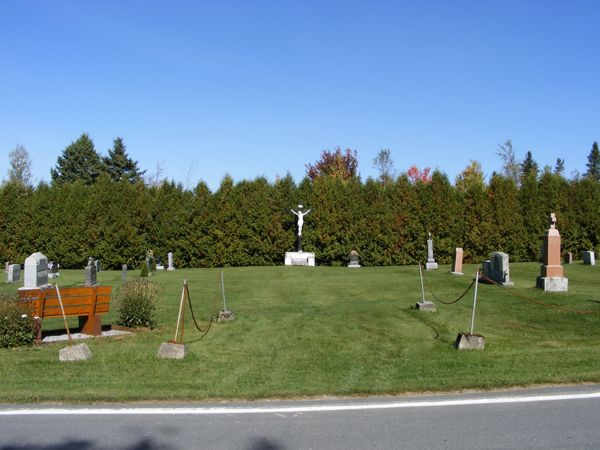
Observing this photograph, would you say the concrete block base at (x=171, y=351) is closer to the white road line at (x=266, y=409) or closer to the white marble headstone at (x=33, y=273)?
the white road line at (x=266, y=409)

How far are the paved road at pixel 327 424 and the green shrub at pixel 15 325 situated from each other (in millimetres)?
4142

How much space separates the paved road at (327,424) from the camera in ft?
17.5

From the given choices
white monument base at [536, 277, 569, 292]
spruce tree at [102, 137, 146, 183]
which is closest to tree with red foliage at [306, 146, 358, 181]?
spruce tree at [102, 137, 146, 183]

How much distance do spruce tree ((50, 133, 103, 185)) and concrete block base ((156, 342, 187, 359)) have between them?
67.7m

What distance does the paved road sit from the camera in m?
5.35

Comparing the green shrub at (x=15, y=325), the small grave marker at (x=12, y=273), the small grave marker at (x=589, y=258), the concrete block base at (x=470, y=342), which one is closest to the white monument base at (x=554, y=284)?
the concrete block base at (x=470, y=342)

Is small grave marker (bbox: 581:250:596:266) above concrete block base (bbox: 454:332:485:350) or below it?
above

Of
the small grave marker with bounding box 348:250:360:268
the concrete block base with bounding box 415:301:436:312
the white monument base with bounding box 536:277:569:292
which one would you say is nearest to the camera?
the concrete block base with bounding box 415:301:436:312

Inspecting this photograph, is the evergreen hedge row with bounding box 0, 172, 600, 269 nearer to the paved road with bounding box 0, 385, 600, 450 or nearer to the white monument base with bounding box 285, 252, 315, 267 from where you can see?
the white monument base with bounding box 285, 252, 315, 267

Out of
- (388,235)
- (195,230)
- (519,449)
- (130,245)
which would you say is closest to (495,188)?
(388,235)

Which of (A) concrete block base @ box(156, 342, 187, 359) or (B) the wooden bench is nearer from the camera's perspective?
(A) concrete block base @ box(156, 342, 187, 359)

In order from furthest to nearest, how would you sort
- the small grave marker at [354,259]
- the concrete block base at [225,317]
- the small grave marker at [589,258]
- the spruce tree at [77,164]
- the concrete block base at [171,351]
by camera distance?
1. the spruce tree at [77,164]
2. the small grave marker at [354,259]
3. the small grave marker at [589,258]
4. the concrete block base at [225,317]
5. the concrete block base at [171,351]

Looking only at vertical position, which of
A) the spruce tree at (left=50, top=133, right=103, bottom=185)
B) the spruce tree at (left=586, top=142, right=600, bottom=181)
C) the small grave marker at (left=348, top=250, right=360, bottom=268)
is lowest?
the small grave marker at (left=348, top=250, right=360, bottom=268)

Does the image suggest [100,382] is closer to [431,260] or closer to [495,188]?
[431,260]
